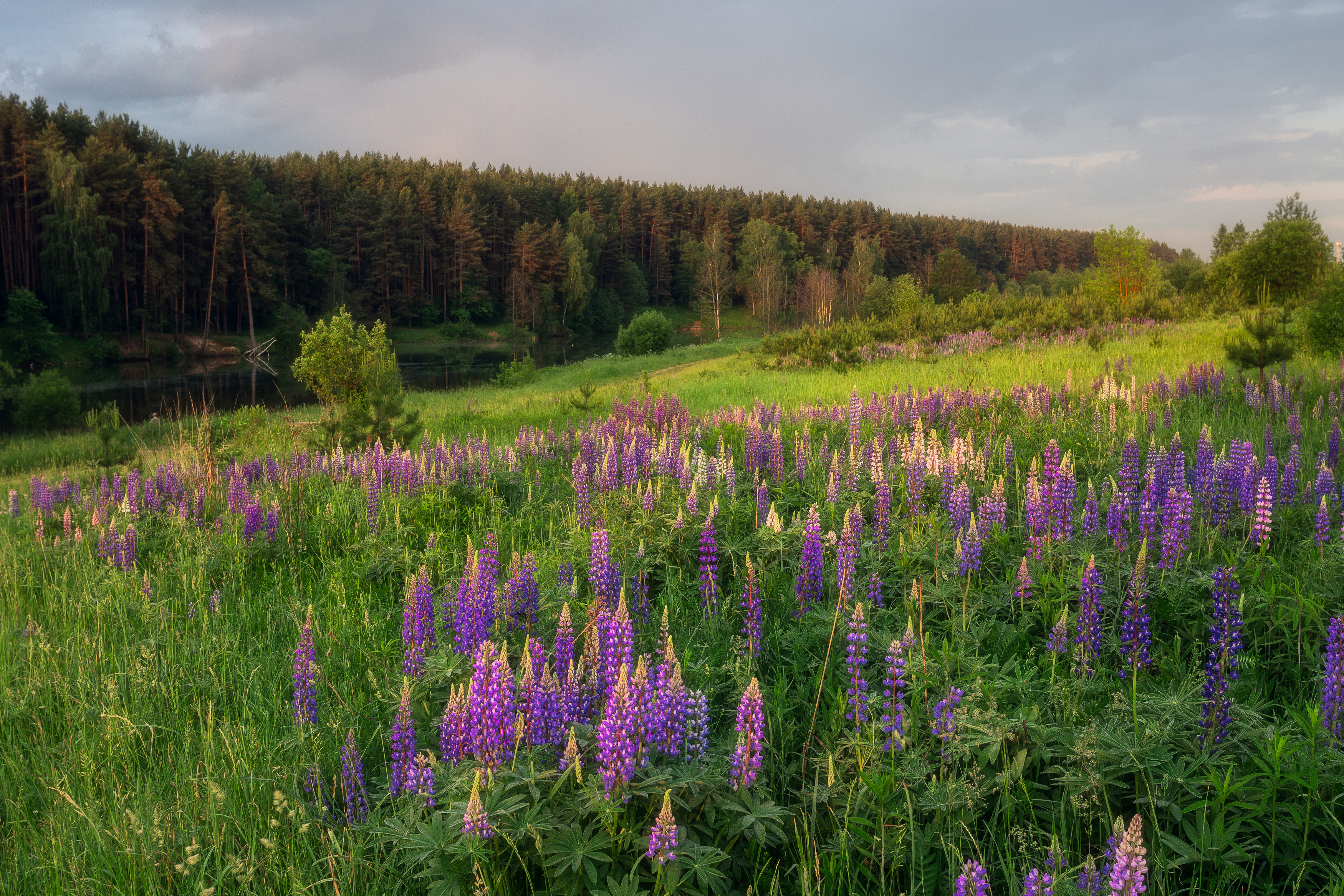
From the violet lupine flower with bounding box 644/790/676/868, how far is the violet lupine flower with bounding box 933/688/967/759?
1.06m

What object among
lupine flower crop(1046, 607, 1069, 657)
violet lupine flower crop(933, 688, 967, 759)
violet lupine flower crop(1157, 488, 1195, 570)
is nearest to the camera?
violet lupine flower crop(933, 688, 967, 759)

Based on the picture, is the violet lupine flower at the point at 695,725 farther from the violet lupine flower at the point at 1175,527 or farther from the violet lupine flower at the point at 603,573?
the violet lupine flower at the point at 1175,527

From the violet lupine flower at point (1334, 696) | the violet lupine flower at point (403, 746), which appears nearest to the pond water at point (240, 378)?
the violet lupine flower at point (403, 746)

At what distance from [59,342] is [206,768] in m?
69.3

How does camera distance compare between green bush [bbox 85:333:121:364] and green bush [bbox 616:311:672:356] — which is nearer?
green bush [bbox 616:311:672:356]

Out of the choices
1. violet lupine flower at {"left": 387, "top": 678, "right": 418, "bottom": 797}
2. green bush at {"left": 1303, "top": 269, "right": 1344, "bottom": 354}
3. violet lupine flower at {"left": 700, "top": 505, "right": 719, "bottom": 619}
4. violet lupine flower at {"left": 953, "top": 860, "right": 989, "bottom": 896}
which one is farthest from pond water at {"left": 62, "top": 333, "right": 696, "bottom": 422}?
green bush at {"left": 1303, "top": 269, "right": 1344, "bottom": 354}

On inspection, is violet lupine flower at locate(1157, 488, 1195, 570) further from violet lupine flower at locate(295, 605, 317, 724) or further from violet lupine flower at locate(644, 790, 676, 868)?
violet lupine flower at locate(295, 605, 317, 724)

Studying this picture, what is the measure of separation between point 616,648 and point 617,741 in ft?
1.86

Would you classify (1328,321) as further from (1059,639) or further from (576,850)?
(576,850)

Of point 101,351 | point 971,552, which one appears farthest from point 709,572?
point 101,351

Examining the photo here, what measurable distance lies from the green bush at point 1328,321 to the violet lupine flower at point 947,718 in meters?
15.2

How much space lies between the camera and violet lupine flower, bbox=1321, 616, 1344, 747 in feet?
8.25

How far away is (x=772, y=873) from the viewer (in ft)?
8.21

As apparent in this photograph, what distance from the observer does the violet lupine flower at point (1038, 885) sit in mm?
1906
